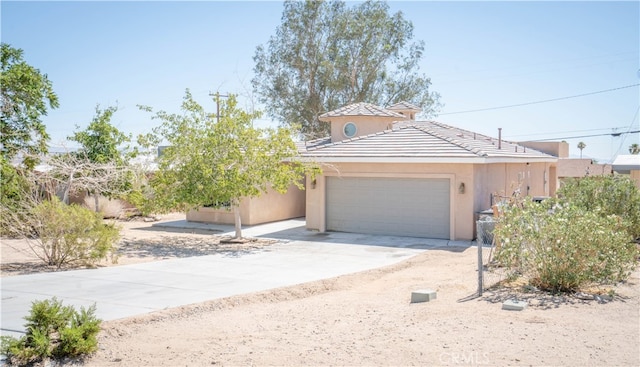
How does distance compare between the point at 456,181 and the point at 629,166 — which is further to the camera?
the point at 629,166

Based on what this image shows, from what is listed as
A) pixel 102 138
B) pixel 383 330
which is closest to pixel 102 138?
pixel 102 138

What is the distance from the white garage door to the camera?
19109mm

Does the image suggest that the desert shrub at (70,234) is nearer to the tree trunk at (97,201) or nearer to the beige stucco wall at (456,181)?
the beige stucco wall at (456,181)

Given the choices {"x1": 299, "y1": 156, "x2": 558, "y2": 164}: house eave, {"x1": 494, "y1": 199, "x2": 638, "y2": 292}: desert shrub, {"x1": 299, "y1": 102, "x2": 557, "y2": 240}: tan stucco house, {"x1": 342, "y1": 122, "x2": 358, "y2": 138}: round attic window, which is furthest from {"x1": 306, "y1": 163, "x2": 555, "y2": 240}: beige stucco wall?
{"x1": 494, "y1": 199, "x2": 638, "y2": 292}: desert shrub

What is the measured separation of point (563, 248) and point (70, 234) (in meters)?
10.5

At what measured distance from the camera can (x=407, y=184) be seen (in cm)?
1961

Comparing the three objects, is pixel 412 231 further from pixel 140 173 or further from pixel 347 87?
pixel 347 87

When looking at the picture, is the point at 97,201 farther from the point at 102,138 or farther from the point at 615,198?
the point at 615,198

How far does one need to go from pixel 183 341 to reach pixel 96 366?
1.13 meters

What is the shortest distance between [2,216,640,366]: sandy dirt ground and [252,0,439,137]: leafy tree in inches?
1271

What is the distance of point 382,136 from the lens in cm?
2222

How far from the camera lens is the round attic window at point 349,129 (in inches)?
1022

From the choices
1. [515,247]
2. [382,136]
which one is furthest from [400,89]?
[515,247]

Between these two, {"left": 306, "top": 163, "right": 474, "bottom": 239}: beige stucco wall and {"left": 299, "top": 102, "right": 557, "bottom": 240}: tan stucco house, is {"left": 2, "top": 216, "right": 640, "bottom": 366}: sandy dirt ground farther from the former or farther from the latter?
{"left": 299, "top": 102, "right": 557, "bottom": 240}: tan stucco house
